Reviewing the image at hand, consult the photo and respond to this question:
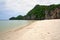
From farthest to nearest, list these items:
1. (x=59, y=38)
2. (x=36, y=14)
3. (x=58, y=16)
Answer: (x=36, y=14)
(x=58, y=16)
(x=59, y=38)

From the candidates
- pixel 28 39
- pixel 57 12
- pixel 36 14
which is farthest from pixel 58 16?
pixel 28 39

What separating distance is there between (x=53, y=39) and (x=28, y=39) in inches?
57.5

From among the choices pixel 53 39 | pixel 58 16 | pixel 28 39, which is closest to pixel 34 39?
pixel 28 39

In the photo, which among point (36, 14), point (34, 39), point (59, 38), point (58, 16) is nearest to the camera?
point (59, 38)

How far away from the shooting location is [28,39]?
7.75 metres

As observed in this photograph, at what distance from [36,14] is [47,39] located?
85.3 m

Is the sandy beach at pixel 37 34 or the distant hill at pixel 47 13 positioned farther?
the distant hill at pixel 47 13

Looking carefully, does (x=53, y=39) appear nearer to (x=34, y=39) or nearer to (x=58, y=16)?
(x=34, y=39)

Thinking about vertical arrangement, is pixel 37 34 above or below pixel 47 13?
below

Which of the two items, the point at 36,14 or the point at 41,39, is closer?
the point at 41,39

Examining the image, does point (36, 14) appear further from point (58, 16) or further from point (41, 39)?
point (41, 39)

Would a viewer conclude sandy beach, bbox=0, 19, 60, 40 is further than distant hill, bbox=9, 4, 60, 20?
No

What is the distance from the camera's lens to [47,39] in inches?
284

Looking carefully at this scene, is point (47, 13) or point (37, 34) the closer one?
point (37, 34)
